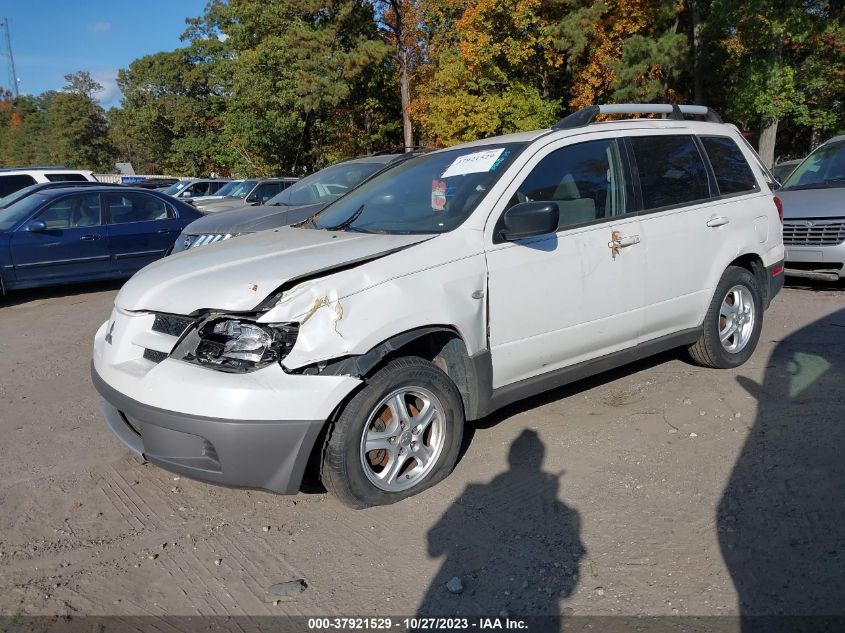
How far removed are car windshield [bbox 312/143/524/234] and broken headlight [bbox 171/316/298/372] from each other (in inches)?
42.7

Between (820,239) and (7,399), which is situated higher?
(820,239)

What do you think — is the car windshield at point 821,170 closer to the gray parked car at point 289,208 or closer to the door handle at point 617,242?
the gray parked car at point 289,208

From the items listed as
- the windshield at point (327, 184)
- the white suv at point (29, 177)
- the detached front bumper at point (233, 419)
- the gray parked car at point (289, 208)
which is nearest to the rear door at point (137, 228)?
the gray parked car at point (289, 208)

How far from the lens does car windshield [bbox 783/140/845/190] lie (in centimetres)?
880

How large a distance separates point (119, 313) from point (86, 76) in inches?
3050

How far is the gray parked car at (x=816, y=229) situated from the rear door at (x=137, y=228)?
8.59 m

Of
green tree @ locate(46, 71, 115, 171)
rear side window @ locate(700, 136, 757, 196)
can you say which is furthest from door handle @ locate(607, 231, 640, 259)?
green tree @ locate(46, 71, 115, 171)

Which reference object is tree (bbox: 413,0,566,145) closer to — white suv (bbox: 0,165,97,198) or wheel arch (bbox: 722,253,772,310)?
white suv (bbox: 0,165,97,198)

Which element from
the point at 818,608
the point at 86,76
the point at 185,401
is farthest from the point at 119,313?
the point at 86,76

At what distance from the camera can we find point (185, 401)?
10.1 ft

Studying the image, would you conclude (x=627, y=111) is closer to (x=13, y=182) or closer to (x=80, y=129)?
(x=13, y=182)

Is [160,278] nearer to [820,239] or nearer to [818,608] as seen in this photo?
[818,608]

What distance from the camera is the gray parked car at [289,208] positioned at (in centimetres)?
790

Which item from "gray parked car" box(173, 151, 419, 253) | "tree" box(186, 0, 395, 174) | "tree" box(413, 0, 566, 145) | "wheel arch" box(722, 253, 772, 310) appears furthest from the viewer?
"tree" box(186, 0, 395, 174)
